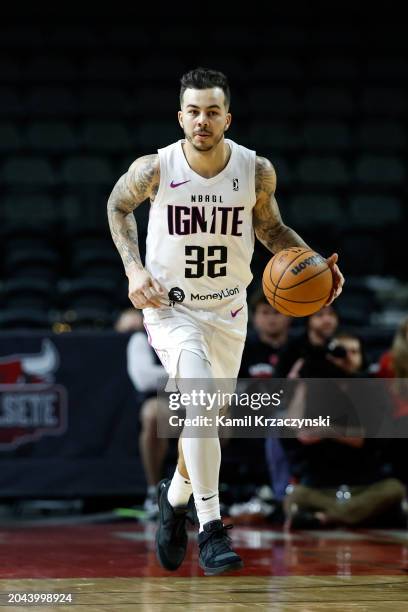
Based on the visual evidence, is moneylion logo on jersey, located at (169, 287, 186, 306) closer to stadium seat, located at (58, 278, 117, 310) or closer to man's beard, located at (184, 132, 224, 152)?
man's beard, located at (184, 132, 224, 152)

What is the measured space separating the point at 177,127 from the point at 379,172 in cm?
264

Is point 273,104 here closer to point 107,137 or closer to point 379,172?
point 379,172

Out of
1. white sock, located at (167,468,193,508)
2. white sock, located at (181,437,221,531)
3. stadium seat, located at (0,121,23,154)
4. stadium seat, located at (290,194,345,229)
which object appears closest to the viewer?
white sock, located at (181,437,221,531)

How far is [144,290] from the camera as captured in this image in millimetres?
4242

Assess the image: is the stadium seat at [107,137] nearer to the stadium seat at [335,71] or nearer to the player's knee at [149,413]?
A: the stadium seat at [335,71]

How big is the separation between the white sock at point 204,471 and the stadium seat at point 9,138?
931 cm

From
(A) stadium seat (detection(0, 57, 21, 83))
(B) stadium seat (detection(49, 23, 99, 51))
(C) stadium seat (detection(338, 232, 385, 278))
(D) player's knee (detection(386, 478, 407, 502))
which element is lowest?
(D) player's knee (detection(386, 478, 407, 502))

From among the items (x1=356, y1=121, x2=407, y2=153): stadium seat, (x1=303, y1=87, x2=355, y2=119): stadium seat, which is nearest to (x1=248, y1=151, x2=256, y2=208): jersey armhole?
(x1=356, y1=121, x2=407, y2=153): stadium seat

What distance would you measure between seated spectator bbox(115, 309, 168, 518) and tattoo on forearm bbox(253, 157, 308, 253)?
8.87 feet

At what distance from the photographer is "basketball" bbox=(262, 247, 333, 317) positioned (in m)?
4.35

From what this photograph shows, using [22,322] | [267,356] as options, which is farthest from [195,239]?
[22,322]

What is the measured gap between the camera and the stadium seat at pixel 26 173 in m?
12.6

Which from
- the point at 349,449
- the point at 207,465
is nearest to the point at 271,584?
the point at 207,465

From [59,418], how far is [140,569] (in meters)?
3.06
